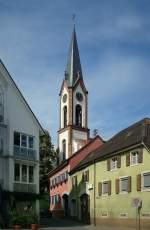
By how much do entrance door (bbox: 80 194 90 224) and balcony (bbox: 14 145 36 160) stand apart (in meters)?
7.83

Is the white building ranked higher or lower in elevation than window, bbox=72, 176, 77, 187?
higher

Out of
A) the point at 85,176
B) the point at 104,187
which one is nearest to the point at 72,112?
the point at 85,176

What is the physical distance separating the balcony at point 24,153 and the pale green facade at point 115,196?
20.3ft

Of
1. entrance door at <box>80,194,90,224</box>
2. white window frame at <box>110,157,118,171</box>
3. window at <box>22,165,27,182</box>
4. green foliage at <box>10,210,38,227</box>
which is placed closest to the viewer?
green foliage at <box>10,210,38,227</box>

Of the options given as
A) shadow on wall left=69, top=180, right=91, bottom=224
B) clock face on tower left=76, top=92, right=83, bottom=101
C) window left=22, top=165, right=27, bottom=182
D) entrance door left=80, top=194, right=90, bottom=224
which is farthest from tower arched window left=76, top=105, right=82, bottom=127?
window left=22, top=165, right=27, bottom=182

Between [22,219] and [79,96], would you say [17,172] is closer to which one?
[22,219]

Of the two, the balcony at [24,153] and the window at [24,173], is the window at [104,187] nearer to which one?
the balcony at [24,153]

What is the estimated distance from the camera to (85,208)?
4819 cm

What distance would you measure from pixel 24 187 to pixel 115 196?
28.1 feet

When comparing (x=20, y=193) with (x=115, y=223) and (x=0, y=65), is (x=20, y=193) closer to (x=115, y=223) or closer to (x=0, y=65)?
(x=115, y=223)

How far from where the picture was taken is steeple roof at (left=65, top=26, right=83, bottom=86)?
3171 inches

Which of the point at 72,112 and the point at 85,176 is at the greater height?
the point at 72,112

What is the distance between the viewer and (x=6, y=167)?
4159cm

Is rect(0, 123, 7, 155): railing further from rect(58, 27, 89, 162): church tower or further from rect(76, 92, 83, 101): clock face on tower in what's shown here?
rect(76, 92, 83, 101): clock face on tower
